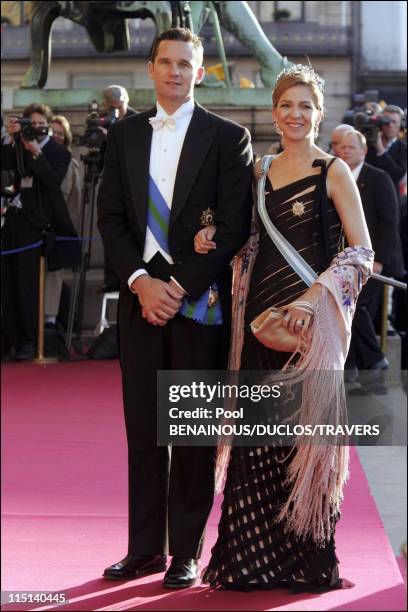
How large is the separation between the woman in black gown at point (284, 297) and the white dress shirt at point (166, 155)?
0.61 ft

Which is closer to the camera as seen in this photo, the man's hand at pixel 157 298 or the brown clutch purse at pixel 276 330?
the brown clutch purse at pixel 276 330

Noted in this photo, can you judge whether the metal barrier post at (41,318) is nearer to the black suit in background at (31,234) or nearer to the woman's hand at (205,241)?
the black suit in background at (31,234)

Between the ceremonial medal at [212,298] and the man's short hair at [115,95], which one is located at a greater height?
the man's short hair at [115,95]

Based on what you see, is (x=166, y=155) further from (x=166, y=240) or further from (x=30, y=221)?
(x=30, y=221)

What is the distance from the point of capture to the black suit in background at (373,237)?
29.7 feet

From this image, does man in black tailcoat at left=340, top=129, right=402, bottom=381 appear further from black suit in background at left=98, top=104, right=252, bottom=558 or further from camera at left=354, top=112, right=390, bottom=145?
black suit in background at left=98, top=104, right=252, bottom=558

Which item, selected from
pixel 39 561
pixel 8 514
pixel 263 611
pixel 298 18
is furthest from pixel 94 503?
pixel 298 18

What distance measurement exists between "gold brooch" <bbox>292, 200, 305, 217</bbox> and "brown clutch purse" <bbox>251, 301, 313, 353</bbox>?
0.32 m

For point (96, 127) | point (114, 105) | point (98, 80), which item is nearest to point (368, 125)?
point (114, 105)

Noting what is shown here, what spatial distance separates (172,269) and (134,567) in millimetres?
1029

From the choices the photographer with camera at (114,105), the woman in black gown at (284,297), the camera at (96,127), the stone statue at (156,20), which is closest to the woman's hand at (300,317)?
the woman in black gown at (284,297)

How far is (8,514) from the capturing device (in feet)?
19.6

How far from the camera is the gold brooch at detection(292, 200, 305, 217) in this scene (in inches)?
189

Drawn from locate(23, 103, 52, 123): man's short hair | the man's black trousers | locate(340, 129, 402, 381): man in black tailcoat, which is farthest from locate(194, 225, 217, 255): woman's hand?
locate(23, 103, 52, 123): man's short hair
